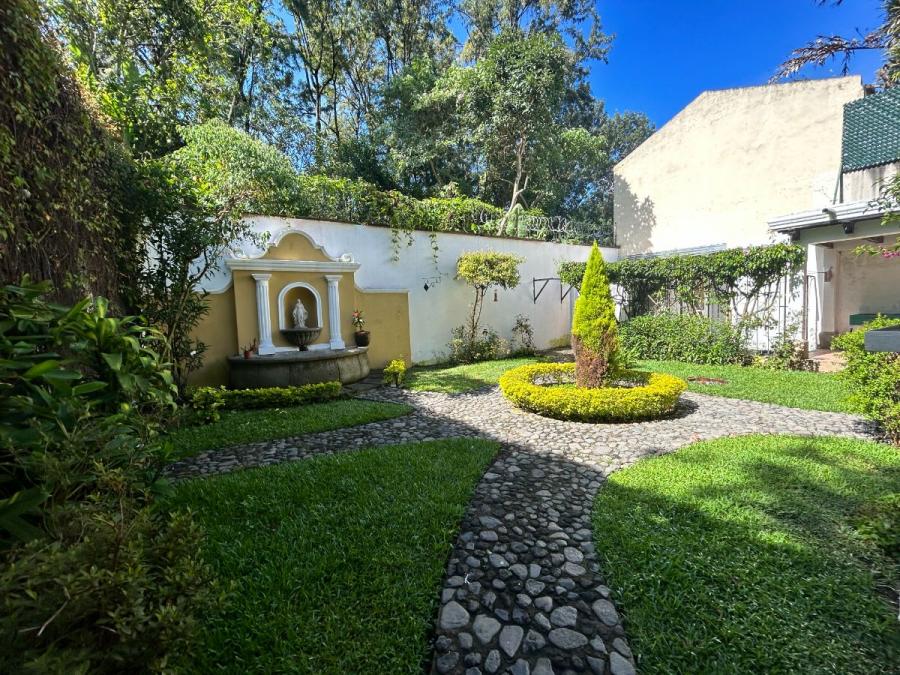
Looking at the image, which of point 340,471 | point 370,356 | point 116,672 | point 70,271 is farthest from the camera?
point 370,356

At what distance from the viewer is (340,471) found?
3805 mm

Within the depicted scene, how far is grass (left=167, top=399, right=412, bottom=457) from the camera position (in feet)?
15.7

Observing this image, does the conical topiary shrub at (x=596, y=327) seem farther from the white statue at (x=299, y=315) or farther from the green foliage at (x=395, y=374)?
the white statue at (x=299, y=315)

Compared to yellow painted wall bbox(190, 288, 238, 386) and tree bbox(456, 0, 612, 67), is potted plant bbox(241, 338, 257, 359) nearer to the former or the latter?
yellow painted wall bbox(190, 288, 238, 386)

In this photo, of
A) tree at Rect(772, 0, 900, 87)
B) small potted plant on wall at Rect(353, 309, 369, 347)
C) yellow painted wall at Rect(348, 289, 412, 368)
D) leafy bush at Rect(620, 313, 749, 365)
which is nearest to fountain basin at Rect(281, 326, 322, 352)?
small potted plant on wall at Rect(353, 309, 369, 347)

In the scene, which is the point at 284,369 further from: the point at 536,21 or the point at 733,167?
the point at 536,21

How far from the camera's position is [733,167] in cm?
1320

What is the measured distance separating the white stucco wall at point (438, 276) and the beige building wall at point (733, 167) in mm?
3955

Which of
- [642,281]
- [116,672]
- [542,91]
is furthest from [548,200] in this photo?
[116,672]

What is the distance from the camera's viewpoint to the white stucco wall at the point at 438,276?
934 cm

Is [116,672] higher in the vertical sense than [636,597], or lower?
higher

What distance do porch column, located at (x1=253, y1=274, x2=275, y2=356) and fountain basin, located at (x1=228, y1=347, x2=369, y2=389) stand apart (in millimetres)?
234

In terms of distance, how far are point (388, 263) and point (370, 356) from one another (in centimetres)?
241

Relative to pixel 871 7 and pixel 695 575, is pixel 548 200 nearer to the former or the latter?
pixel 871 7
